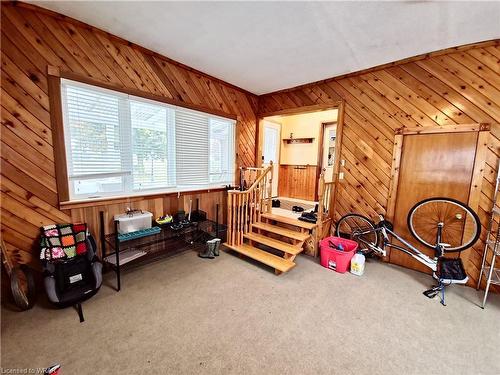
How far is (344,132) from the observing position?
351 centimetres

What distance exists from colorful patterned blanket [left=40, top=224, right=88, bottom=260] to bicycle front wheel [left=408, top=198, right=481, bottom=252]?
164 inches

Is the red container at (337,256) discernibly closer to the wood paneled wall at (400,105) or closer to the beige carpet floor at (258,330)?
the beige carpet floor at (258,330)

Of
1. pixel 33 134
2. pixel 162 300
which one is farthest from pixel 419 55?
pixel 33 134

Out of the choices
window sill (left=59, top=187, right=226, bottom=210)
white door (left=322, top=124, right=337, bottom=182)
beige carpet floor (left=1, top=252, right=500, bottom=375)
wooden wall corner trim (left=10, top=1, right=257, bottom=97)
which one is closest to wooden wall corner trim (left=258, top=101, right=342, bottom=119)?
wooden wall corner trim (left=10, top=1, right=257, bottom=97)

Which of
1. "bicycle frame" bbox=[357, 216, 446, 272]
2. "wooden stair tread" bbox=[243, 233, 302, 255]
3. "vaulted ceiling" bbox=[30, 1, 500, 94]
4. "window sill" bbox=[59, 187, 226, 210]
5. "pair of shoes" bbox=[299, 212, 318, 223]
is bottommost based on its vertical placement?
"wooden stair tread" bbox=[243, 233, 302, 255]

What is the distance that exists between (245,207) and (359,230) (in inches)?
74.5

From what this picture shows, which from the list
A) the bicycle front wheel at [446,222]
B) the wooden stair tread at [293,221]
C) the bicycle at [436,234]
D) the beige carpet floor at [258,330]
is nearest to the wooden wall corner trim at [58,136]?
the beige carpet floor at [258,330]

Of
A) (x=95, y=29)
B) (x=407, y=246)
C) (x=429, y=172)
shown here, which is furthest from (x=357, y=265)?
(x=95, y=29)

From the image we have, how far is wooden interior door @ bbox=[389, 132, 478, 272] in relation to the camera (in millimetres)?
2654

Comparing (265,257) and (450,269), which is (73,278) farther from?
(450,269)

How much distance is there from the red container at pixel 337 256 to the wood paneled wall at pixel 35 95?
2893 millimetres

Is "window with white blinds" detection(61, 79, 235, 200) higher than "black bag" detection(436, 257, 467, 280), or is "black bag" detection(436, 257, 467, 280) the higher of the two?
"window with white blinds" detection(61, 79, 235, 200)

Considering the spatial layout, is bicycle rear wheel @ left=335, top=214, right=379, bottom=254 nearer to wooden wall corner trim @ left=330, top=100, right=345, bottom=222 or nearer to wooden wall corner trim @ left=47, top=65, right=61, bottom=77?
wooden wall corner trim @ left=330, top=100, right=345, bottom=222

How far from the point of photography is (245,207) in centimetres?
352
